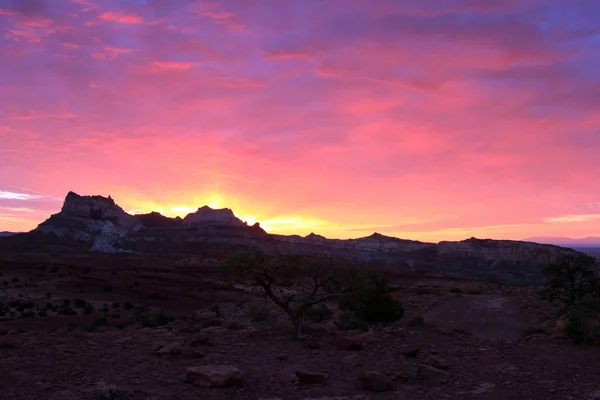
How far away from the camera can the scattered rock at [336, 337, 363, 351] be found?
13422 millimetres

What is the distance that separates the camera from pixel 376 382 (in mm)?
10109

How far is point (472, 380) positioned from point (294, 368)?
376 cm

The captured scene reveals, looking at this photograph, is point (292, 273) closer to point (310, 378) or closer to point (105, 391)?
point (310, 378)

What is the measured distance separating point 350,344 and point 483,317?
1662cm

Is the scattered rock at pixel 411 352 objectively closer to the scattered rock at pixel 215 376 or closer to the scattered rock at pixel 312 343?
the scattered rock at pixel 312 343

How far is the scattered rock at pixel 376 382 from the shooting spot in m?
10.1

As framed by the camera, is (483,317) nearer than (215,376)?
No

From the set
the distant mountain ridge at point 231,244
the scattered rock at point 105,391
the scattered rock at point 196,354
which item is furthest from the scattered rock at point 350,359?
the distant mountain ridge at point 231,244

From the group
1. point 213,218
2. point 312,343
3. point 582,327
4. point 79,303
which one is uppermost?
point 213,218

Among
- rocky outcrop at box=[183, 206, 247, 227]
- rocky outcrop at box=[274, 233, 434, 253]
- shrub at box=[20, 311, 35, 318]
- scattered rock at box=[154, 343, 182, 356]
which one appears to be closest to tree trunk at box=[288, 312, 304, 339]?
scattered rock at box=[154, 343, 182, 356]

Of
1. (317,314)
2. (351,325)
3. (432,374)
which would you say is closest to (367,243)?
(317,314)

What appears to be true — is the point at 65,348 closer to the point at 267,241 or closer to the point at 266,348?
the point at 266,348

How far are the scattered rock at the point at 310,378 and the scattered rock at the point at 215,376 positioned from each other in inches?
45.2

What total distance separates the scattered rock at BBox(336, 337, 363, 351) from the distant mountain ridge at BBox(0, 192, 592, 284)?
6820 cm
